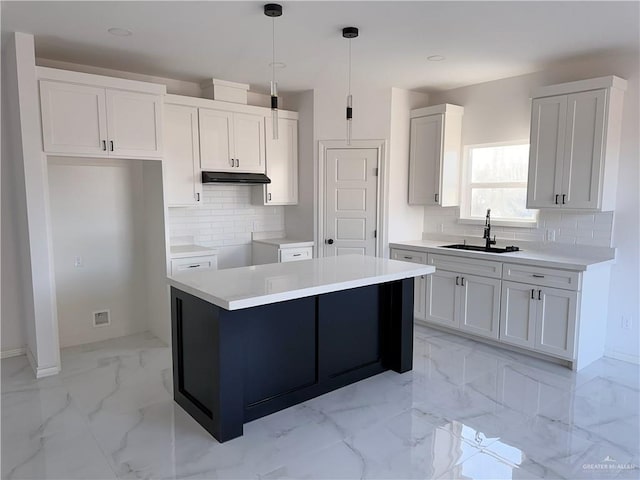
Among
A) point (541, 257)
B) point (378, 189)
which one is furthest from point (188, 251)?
point (541, 257)

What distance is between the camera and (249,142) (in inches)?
191

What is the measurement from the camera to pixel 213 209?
195 inches

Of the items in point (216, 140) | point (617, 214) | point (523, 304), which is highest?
point (216, 140)

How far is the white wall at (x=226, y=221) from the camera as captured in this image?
4.79 meters

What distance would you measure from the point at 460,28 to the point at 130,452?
11.7 feet

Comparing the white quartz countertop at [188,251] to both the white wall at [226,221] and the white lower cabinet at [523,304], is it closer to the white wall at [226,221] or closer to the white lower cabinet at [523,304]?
the white wall at [226,221]

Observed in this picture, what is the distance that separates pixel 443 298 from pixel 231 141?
2.81 metres

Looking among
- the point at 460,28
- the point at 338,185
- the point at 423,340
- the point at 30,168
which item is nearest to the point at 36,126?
the point at 30,168

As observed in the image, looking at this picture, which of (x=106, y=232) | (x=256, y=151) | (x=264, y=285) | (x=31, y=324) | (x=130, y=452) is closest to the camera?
(x=130, y=452)

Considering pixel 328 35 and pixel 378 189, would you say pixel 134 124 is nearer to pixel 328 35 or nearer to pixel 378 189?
pixel 328 35

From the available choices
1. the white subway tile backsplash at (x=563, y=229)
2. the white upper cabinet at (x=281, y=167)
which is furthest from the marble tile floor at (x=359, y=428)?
the white upper cabinet at (x=281, y=167)

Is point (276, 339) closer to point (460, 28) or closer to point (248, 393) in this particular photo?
point (248, 393)

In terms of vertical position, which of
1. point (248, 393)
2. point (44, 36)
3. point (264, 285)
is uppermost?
point (44, 36)

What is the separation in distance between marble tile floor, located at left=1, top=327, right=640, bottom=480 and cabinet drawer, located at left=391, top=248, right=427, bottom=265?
1.29m
